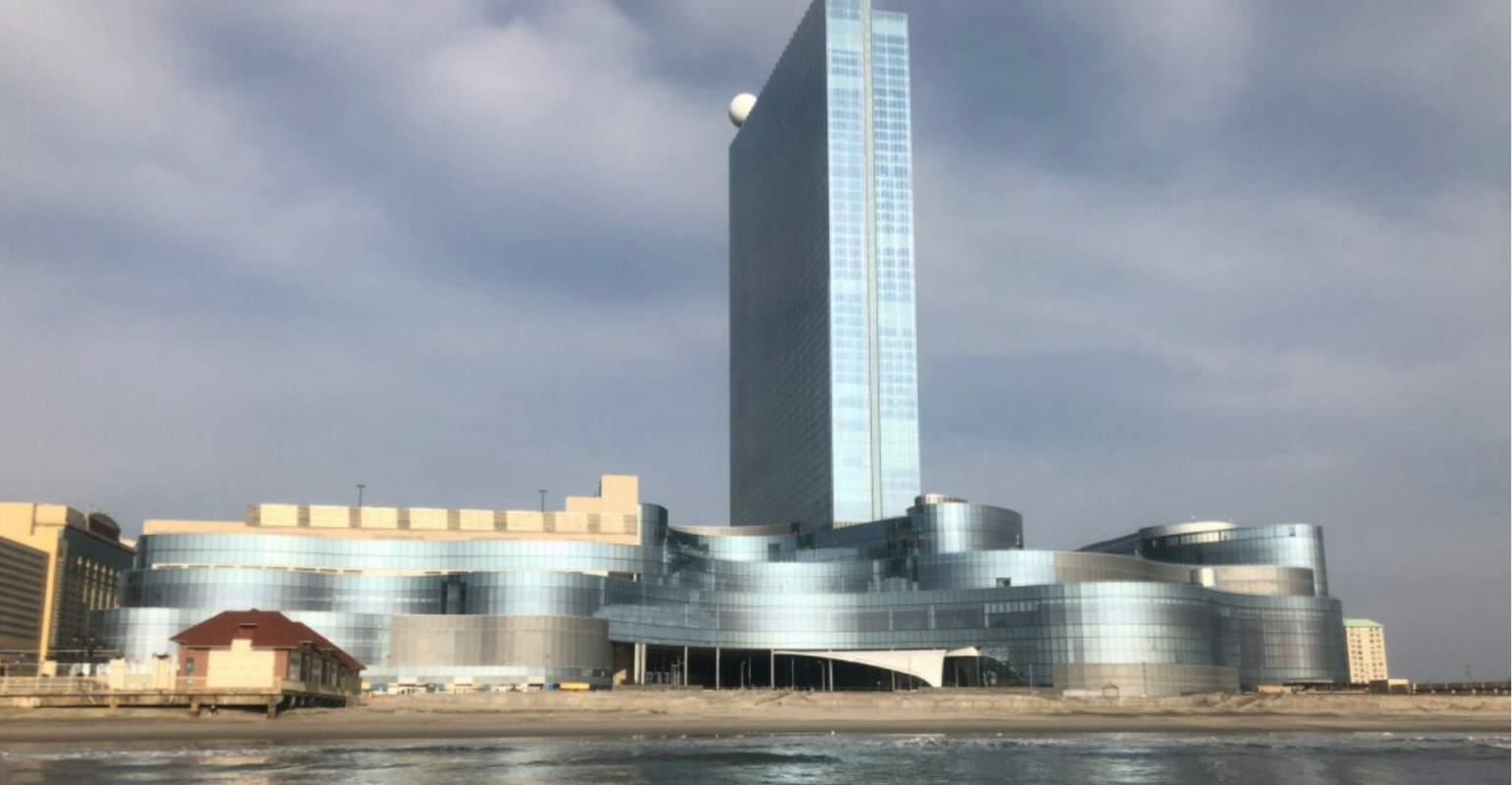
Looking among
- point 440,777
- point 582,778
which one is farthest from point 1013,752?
point 440,777

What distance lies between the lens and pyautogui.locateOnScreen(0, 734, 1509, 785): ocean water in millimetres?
64438

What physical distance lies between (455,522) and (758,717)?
81.5 metres

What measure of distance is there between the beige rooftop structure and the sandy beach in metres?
55.7

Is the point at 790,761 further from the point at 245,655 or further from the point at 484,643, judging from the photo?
the point at 484,643

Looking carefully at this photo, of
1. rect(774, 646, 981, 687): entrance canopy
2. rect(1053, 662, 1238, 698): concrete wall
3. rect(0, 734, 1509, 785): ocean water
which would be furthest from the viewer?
rect(1053, 662, 1238, 698): concrete wall

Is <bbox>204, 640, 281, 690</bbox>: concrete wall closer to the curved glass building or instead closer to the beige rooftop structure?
the curved glass building

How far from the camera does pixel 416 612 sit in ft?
569

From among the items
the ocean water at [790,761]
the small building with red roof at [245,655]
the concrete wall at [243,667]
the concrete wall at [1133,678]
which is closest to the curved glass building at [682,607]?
the concrete wall at [1133,678]

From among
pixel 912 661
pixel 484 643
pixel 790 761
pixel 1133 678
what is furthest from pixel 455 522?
pixel 790 761

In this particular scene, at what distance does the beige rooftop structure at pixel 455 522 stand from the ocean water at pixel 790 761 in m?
92.2

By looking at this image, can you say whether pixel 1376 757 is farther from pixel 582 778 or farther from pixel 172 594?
pixel 172 594

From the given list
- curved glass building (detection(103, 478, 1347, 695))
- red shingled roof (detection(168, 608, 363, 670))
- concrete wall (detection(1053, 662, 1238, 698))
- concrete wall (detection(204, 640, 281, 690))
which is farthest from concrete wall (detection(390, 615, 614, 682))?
concrete wall (detection(1053, 662, 1238, 698))

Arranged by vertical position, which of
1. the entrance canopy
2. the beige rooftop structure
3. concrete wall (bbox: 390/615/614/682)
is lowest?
the entrance canopy

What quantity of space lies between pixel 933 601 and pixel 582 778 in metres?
129
